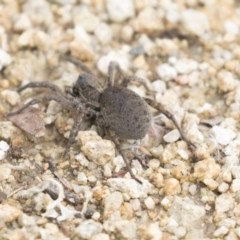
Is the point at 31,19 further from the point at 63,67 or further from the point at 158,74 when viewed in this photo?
the point at 158,74

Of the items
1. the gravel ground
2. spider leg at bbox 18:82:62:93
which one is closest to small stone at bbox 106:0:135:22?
the gravel ground

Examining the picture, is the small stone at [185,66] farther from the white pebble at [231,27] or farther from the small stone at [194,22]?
the white pebble at [231,27]

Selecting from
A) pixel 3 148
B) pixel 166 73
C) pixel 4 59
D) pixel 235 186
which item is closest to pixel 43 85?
pixel 4 59

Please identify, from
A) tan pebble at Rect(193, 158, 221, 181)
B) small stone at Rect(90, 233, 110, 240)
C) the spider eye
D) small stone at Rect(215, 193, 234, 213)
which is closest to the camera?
small stone at Rect(90, 233, 110, 240)

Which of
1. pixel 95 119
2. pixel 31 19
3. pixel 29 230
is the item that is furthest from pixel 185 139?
pixel 31 19

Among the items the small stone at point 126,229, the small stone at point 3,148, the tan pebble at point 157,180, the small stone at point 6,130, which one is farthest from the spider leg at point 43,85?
the small stone at point 126,229

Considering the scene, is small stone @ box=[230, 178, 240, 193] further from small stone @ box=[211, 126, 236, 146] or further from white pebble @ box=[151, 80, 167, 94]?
white pebble @ box=[151, 80, 167, 94]

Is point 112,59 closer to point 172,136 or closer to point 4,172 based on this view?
point 172,136
